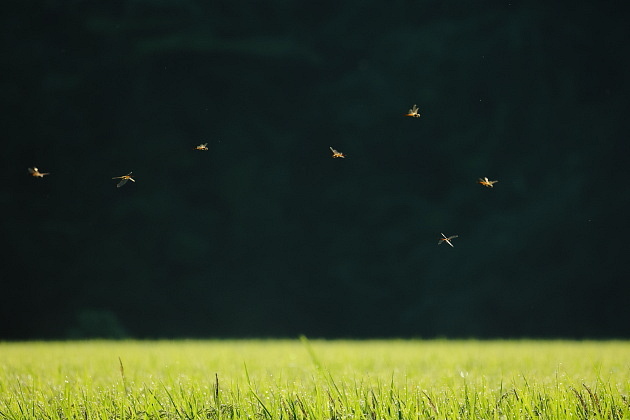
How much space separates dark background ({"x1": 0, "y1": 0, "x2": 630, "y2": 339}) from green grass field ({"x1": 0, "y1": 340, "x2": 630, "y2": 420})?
430 cm

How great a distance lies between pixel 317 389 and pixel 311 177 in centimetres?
637

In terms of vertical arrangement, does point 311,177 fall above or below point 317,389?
above

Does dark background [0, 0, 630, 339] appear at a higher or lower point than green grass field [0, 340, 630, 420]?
higher

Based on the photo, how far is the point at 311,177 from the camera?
8.93 meters

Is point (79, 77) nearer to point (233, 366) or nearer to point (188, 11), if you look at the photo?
point (188, 11)

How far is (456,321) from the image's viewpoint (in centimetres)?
902

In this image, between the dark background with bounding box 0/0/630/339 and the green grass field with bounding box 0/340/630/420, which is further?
the dark background with bounding box 0/0/630/339

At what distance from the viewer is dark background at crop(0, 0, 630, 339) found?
880cm

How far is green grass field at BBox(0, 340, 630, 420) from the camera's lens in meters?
2.58

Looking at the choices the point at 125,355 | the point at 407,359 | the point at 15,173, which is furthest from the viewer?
the point at 15,173

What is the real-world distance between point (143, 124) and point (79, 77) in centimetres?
102

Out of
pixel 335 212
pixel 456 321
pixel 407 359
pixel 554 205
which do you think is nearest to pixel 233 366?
pixel 407 359

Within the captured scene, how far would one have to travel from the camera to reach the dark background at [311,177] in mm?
8797

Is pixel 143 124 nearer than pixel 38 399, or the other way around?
pixel 38 399
